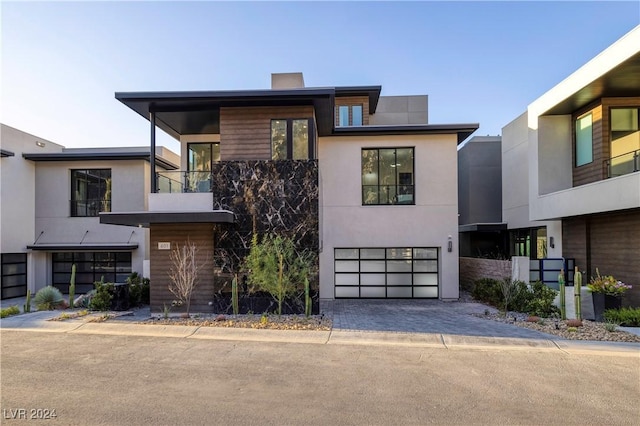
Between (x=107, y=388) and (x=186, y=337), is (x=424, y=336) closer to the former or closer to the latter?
(x=186, y=337)

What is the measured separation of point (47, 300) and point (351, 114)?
1571 centimetres

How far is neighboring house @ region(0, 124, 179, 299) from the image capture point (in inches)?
661

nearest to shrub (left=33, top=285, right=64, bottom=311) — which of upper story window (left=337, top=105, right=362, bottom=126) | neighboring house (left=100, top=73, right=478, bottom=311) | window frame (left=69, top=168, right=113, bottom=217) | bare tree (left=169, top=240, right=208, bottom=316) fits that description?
neighboring house (left=100, top=73, right=478, bottom=311)

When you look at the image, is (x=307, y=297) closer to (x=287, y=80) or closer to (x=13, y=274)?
(x=287, y=80)

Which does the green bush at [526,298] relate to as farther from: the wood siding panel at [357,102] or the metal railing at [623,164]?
the wood siding panel at [357,102]

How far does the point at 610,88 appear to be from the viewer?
12.5 metres

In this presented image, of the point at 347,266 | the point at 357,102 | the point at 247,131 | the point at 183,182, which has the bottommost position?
the point at 347,266

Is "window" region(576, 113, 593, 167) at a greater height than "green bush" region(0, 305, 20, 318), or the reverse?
"window" region(576, 113, 593, 167)

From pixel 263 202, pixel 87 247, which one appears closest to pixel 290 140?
pixel 263 202

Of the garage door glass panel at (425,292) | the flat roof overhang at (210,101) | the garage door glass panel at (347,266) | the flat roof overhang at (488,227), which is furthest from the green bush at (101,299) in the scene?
the flat roof overhang at (488,227)

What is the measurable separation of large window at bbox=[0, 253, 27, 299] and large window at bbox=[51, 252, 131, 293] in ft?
3.69

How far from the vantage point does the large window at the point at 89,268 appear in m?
17.3

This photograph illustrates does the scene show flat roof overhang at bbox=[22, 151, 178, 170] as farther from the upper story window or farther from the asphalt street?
the asphalt street

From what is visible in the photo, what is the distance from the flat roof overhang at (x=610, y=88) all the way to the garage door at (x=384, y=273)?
7.60 meters
